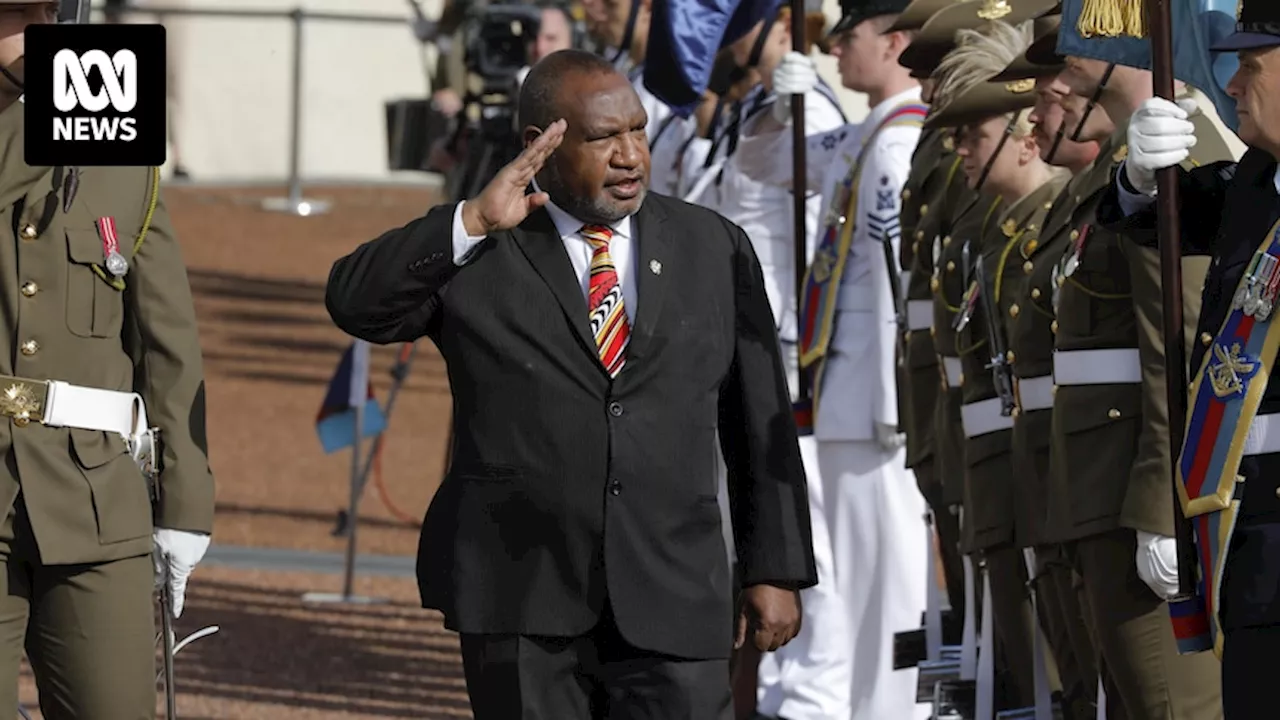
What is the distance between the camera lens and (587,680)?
17.5 feet

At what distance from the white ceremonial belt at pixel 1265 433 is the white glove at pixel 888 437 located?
12.2ft

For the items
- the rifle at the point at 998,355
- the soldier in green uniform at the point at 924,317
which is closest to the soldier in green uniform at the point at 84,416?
the rifle at the point at 998,355

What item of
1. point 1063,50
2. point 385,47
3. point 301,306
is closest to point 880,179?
point 1063,50

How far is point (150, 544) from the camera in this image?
575 cm

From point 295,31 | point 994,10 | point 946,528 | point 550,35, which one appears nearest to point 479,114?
point 550,35

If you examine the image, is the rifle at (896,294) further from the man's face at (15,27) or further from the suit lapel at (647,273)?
the man's face at (15,27)

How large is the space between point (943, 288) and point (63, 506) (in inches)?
109

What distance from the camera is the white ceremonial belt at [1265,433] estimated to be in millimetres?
4695

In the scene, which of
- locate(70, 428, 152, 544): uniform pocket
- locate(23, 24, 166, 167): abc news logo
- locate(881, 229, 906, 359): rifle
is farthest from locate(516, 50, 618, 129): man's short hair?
locate(881, 229, 906, 359): rifle

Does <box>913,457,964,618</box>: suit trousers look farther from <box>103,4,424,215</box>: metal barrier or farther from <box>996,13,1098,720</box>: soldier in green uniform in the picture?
<box>103,4,424,215</box>: metal barrier

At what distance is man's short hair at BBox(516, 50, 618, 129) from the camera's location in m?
5.46

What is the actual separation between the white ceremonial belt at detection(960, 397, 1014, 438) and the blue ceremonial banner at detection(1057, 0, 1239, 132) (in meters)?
1.39

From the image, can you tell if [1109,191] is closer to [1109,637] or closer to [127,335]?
[1109,637]

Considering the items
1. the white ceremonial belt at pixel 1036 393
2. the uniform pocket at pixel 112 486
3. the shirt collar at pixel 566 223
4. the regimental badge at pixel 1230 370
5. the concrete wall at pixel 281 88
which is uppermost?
the regimental badge at pixel 1230 370
